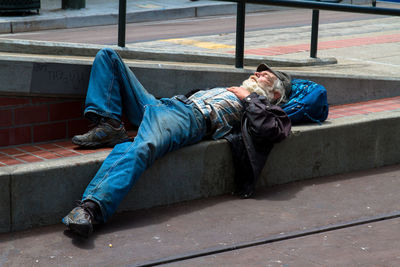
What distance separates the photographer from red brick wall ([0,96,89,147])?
4.80m

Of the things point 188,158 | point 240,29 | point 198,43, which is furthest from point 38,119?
point 198,43

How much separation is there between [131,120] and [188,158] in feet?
1.79

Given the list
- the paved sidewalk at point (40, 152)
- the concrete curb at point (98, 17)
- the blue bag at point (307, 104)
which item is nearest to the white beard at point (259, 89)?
the blue bag at point (307, 104)

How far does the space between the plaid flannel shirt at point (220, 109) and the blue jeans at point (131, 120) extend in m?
0.09

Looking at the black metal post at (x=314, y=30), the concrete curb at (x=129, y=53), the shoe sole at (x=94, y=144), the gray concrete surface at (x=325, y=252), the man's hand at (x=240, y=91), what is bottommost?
the gray concrete surface at (x=325, y=252)

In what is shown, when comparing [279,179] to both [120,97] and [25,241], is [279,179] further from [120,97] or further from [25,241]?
[25,241]

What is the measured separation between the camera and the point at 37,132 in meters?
4.96

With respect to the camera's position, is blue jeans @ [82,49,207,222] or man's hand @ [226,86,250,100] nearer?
blue jeans @ [82,49,207,222]

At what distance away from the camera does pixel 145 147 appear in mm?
4500

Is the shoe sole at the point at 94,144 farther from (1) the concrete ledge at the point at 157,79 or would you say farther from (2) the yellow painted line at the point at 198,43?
(2) the yellow painted line at the point at 198,43

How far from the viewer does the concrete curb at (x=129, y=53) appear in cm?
583

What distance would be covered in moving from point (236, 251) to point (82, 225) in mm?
889

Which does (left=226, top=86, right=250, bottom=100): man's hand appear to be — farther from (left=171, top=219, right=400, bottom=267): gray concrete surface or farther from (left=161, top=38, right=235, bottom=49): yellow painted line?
(left=161, top=38, right=235, bottom=49): yellow painted line

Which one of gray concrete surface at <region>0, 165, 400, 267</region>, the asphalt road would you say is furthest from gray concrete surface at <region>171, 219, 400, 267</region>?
the asphalt road
